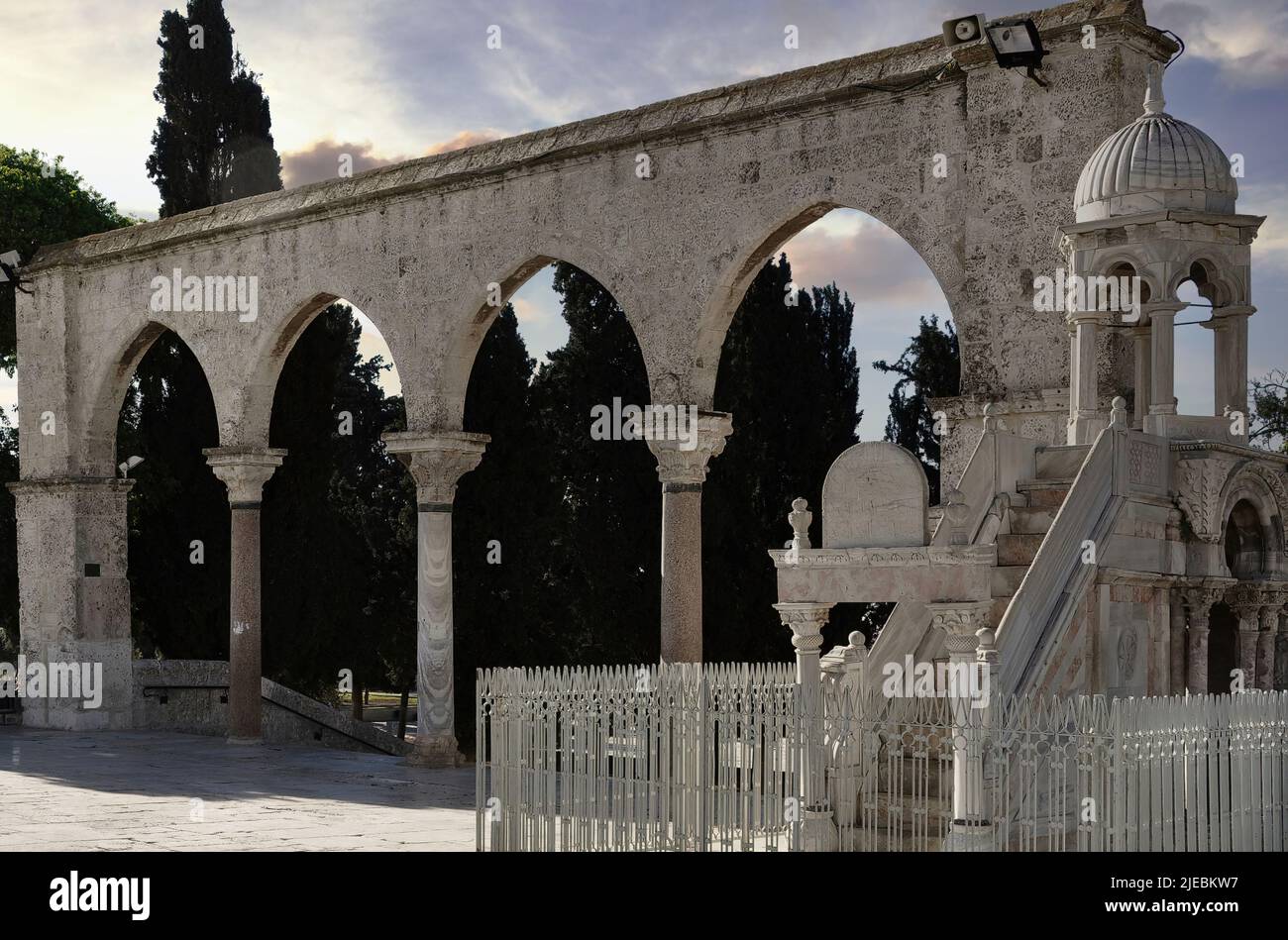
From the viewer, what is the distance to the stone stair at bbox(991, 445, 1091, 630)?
32.4 ft

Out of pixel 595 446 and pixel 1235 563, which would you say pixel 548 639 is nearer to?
pixel 595 446

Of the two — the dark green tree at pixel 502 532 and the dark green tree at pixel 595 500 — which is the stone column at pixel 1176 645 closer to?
the dark green tree at pixel 595 500

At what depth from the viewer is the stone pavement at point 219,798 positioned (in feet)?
34.2

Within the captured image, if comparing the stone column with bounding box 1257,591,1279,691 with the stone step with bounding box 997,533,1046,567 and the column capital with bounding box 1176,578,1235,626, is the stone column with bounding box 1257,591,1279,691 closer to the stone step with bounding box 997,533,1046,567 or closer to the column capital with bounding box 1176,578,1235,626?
the column capital with bounding box 1176,578,1235,626

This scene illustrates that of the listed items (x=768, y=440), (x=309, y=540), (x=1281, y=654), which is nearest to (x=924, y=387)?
(x=768, y=440)

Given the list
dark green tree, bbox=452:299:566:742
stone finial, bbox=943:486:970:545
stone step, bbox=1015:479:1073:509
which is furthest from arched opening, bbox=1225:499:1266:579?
dark green tree, bbox=452:299:566:742

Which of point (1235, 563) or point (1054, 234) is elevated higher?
point (1054, 234)

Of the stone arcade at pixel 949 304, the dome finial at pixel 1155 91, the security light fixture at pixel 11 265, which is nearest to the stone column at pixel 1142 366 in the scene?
the stone arcade at pixel 949 304

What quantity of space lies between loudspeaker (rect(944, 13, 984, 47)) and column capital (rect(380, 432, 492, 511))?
607 cm

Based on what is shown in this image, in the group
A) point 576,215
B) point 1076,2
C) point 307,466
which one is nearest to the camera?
point 1076,2

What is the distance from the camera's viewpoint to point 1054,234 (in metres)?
11.2

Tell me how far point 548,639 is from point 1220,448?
1444cm

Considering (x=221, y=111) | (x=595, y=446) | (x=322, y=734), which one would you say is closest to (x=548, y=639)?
(x=595, y=446)

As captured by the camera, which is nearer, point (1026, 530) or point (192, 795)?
point (1026, 530)
